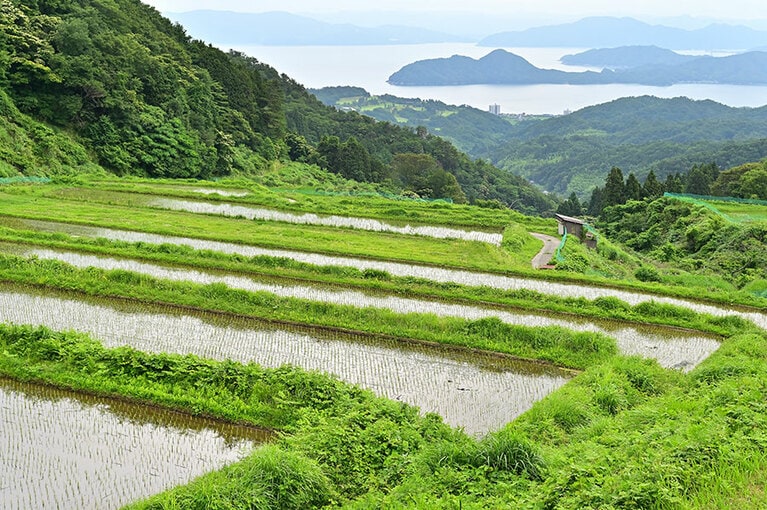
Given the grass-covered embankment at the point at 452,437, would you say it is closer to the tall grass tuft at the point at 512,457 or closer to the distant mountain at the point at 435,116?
the tall grass tuft at the point at 512,457

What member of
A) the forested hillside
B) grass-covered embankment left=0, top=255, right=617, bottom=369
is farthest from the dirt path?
the forested hillside

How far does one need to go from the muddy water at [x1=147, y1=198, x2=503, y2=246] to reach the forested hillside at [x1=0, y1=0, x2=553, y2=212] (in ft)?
26.4

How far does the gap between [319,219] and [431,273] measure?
28.4 ft

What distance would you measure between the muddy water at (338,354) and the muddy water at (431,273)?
5335 millimetres

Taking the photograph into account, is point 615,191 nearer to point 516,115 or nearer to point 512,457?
point 512,457

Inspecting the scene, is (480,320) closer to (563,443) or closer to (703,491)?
(563,443)

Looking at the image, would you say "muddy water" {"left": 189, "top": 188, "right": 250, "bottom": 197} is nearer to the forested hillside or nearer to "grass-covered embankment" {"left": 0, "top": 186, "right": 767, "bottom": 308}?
"grass-covered embankment" {"left": 0, "top": 186, "right": 767, "bottom": 308}

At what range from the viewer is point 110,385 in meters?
10.0

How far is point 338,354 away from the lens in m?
12.2

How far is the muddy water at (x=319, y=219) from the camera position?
2469cm

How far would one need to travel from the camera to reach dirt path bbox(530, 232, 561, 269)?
832 inches

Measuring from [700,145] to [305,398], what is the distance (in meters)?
109

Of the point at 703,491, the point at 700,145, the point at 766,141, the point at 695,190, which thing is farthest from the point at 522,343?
the point at 700,145

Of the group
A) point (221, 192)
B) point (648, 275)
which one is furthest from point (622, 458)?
point (221, 192)
